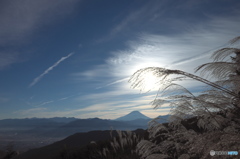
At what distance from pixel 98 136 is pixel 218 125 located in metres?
62.4

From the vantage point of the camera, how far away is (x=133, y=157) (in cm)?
618

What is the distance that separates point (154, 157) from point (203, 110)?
1203 millimetres

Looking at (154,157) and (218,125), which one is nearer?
(218,125)

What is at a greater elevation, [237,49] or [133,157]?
[237,49]

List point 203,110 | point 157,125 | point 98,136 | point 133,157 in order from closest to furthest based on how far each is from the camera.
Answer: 1. point 203,110
2. point 157,125
3. point 133,157
4. point 98,136

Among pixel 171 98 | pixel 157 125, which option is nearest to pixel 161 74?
pixel 171 98

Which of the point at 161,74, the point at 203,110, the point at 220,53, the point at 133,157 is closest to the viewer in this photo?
the point at 161,74

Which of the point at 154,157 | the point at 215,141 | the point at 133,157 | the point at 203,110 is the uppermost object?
the point at 203,110

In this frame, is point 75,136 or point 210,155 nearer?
point 210,155

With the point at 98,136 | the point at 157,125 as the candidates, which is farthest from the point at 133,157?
the point at 98,136

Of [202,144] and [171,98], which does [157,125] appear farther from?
[202,144]

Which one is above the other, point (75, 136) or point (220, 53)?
point (220, 53)

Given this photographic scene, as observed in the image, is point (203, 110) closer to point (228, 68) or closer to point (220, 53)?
point (228, 68)

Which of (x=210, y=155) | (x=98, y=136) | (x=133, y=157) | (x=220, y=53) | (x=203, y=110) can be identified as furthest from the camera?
(x=98, y=136)
